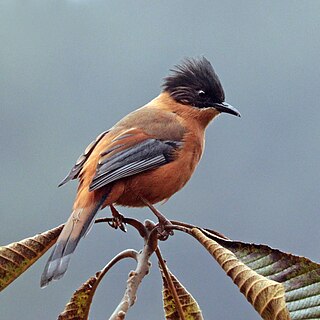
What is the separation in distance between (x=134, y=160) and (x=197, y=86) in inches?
29.1

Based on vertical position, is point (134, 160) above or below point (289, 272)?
above

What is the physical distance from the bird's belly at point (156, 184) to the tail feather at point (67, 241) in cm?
23

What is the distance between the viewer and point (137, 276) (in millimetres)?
1576

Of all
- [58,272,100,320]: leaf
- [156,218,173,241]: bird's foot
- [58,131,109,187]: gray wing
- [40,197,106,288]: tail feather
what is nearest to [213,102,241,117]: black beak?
[58,131,109,187]: gray wing

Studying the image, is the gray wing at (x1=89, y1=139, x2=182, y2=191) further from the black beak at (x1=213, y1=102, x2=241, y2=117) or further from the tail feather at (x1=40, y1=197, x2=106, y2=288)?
the black beak at (x1=213, y1=102, x2=241, y2=117)

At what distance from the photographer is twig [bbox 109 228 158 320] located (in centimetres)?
146

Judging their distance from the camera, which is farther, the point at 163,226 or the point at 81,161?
the point at 81,161

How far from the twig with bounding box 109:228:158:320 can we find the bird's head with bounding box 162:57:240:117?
60.4 inches

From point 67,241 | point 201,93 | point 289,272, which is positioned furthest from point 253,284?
point 201,93

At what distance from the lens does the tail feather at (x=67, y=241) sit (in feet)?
5.58

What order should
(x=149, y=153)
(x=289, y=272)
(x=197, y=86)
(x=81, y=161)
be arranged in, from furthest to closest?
(x=197, y=86)
(x=149, y=153)
(x=81, y=161)
(x=289, y=272)

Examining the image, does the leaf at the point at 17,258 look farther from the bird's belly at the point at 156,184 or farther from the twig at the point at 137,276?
the bird's belly at the point at 156,184

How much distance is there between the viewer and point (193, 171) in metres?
2.92

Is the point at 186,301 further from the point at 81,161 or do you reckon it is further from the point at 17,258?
the point at 81,161
